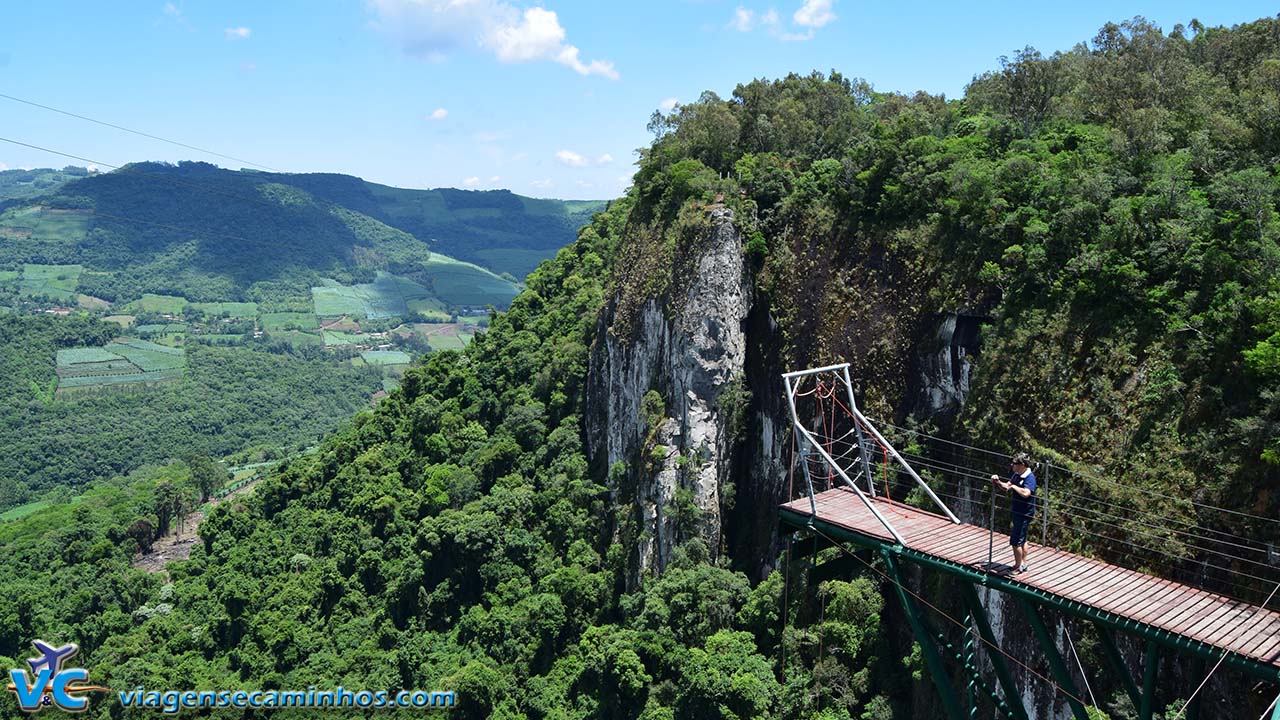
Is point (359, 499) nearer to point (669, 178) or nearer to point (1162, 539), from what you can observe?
point (669, 178)

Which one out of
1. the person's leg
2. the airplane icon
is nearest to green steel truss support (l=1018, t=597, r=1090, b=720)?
the person's leg

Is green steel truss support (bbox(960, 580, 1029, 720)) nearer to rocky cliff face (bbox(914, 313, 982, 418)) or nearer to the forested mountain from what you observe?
the forested mountain

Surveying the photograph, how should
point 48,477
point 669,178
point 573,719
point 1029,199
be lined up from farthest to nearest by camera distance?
1. point 48,477
2. point 669,178
3. point 573,719
4. point 1029,199

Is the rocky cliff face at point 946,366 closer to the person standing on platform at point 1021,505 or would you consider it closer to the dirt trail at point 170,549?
the person standing on platform at point 1021,505

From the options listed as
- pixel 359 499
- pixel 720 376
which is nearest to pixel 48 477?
pixel 359 499

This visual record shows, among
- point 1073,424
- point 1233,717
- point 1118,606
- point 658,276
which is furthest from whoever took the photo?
point 658,276

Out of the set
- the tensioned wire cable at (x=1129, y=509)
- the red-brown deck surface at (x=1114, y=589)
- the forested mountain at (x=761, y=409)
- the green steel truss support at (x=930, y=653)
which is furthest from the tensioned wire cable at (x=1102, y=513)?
the green steel truss support at (x=930, y=653)
